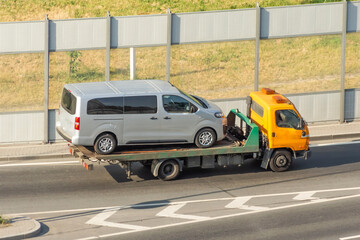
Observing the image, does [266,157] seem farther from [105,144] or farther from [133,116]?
[105,144]

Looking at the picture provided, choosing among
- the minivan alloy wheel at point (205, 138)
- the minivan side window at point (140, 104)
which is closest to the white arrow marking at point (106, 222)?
the minivan side window at point (140, 104)

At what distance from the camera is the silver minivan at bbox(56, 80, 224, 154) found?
19.6 meters

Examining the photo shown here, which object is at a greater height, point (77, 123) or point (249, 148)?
point (77, 123)

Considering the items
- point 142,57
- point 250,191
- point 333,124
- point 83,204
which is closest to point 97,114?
point 83,204

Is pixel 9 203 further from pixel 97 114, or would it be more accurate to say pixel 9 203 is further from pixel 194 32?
pixel 194 32

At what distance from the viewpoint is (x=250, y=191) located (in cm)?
2003

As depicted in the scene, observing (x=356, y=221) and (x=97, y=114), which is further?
(x=97, y=114)

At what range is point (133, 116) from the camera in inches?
786

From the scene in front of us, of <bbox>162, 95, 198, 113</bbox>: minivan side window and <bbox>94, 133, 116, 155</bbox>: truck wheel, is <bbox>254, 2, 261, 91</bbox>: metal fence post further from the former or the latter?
<bbox>94, 133, 116, 155</bbox>: truck wheel

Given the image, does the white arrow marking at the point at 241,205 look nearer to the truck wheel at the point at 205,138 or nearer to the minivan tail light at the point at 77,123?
the truck wheel at the point at 205,138

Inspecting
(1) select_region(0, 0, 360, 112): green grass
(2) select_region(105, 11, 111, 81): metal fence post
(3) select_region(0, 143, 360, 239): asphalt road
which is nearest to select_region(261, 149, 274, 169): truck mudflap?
(3) select_region(0, 143, 360, 239): asphalt road

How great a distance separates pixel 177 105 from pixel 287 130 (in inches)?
133

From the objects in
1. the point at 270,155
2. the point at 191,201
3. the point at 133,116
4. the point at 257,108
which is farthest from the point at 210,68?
the point at 191,201

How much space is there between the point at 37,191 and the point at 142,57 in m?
7.52
